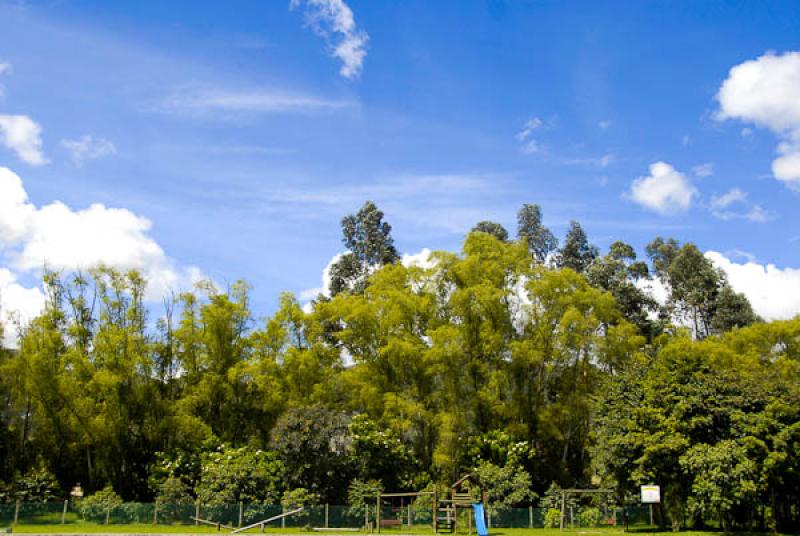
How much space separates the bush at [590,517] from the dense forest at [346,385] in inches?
132

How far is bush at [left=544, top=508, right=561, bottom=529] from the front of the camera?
36.1m

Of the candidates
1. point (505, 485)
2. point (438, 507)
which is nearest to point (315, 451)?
point (438, 507)

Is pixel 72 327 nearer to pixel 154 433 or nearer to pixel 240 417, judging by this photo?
pixel 154 433

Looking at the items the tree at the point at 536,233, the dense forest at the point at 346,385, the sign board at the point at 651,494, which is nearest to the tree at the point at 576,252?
the tree at the point at 536,233

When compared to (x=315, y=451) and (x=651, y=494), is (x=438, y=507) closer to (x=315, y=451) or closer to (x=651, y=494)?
(x=315, y=451)

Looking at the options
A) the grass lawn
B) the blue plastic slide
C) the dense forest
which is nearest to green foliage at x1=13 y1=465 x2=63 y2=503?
the dense forest

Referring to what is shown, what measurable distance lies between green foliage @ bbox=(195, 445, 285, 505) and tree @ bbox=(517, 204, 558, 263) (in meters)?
39.1

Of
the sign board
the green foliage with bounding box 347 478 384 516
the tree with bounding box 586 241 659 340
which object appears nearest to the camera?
the sign board

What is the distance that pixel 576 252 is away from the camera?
227 ft

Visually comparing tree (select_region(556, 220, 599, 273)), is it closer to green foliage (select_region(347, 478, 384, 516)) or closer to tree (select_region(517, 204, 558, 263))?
tree (select_region(517, 204, 558, 263))

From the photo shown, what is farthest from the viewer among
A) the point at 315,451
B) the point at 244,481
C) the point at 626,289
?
the point at 626,289

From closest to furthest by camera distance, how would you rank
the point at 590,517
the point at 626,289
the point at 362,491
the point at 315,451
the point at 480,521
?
the point at 480,521
the point at 590,517
the point at 362,491
the point at 315,451
the point at 626,289

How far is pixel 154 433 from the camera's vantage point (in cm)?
4419

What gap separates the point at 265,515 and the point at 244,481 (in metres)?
2.54
